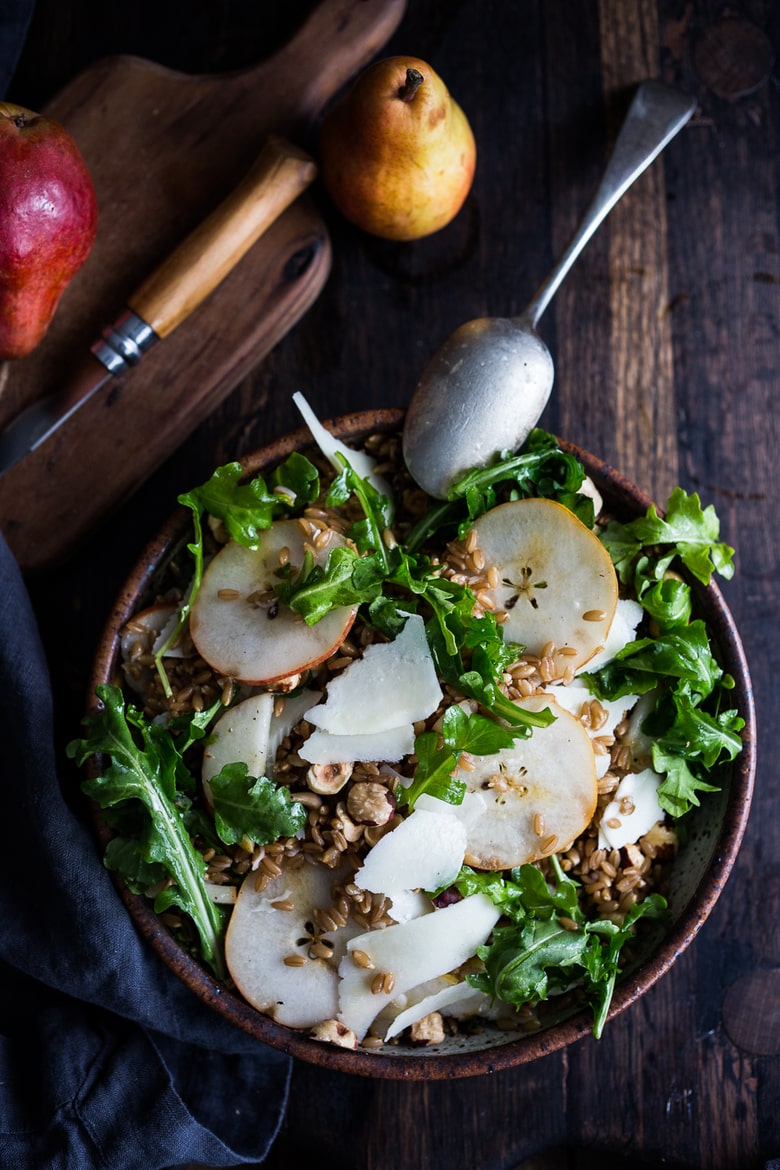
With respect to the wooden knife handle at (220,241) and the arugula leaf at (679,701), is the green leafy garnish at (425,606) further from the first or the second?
the wooden knife handle at (220,241)

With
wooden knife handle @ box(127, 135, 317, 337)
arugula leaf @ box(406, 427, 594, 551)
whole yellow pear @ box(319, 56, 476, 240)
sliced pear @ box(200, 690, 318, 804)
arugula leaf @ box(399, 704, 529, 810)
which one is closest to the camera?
arugula leaf @ box(399, 704, 529, 810)

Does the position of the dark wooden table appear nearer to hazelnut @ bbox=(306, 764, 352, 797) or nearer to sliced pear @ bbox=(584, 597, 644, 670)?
sliced pear @ bbox=(584, 597, 644, 670)

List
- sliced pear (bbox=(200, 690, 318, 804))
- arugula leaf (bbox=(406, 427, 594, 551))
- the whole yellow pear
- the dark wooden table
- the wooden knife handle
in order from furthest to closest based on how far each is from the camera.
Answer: the dark wooden table → the wooden knife handle → the whole yellow pear → arugula leaf (bbox=(406, 427, 594, 551)) → sliced pear (bbox=(200, 690, 318, 804))

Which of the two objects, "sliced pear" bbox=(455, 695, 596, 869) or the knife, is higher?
the knife

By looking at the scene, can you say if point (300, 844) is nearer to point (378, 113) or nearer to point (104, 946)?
point (104, 946)

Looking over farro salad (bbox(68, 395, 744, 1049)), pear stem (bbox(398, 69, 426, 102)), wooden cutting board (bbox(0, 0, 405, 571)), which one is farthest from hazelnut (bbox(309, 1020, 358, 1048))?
pear stem (bbox(398, 69, 426, 102))

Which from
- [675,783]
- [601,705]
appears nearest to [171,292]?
[601,705]

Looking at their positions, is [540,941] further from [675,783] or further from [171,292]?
[171,292]
